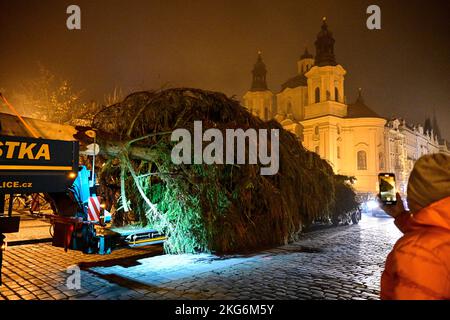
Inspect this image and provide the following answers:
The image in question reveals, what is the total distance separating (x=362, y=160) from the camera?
53906 mm

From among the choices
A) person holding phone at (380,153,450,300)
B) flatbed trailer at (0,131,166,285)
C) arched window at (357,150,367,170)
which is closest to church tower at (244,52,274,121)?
arched window at (357,150,367,170)

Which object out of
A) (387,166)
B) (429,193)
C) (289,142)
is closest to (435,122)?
(387,166)

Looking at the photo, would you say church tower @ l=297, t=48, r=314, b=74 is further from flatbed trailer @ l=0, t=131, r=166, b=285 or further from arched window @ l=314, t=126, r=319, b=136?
flatbed trailer @ l=0, t=131, r=166, b=285

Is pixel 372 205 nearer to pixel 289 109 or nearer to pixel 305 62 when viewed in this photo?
pixel 289 109

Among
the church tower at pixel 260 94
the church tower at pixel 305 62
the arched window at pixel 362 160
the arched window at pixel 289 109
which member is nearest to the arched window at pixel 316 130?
the arched window at pixel 362 160

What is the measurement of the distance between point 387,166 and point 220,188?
5445 centimetres

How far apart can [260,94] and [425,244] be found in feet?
223

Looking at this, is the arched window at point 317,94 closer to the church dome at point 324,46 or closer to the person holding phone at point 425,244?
the church dome at point 324,46

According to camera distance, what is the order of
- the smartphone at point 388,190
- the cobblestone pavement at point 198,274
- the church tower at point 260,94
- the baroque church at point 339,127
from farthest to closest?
the church tower at point 260,94 → the baroque church at point 339,127 → the cobblestone pavement at point 198,274 → the smartphone at point 388,190

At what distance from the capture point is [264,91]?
224 ft

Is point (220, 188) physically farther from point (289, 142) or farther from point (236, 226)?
point (289, 142)

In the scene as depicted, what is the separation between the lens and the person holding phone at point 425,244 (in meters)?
1.73

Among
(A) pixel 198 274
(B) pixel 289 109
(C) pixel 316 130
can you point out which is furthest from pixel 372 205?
(B) pixel 289 109

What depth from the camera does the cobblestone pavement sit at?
5297 mm
